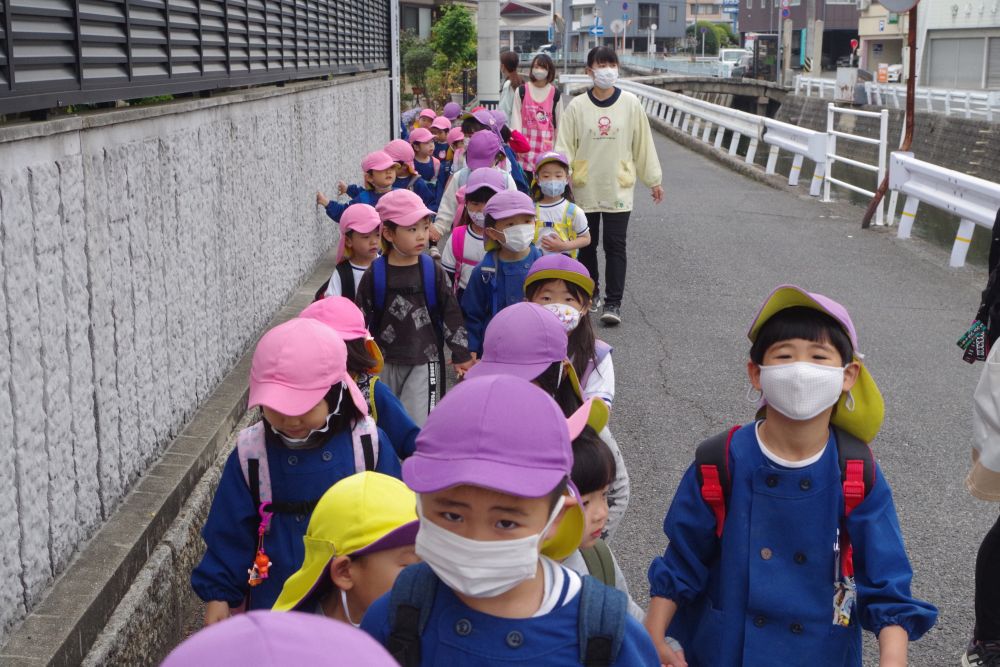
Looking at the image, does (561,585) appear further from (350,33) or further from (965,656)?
(350,33)

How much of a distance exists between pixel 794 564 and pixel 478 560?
1246 mm

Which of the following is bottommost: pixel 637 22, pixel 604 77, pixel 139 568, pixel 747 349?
pixel 747 349

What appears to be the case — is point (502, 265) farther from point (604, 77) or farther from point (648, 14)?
point (648, 14)

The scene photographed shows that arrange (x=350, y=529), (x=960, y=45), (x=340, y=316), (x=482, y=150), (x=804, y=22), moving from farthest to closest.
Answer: (x=804, y=22), (x=960, y=45), (x=482, y=150), (x=340, y=316), (x=350, y=529)

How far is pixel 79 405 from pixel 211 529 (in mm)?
799

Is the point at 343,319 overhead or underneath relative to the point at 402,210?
A: underneath

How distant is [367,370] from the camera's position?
14.5 ft

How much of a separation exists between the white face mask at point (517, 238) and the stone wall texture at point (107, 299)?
1440 millimetres

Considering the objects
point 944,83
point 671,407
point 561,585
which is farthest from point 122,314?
point 944,83

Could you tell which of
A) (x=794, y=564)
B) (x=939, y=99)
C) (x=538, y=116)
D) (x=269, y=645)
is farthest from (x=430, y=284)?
(x=939, y=99)

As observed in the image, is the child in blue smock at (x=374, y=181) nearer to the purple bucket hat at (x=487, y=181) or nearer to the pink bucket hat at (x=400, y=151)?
the pink bucket hat at (x=400, y=151)

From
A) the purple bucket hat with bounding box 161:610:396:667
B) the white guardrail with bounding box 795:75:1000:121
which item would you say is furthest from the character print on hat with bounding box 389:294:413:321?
the white guardrail with bounding box 795:75:1000:121

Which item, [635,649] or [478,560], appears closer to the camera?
[478,560]

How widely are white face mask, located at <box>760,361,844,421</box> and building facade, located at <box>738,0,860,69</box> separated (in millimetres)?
72883
